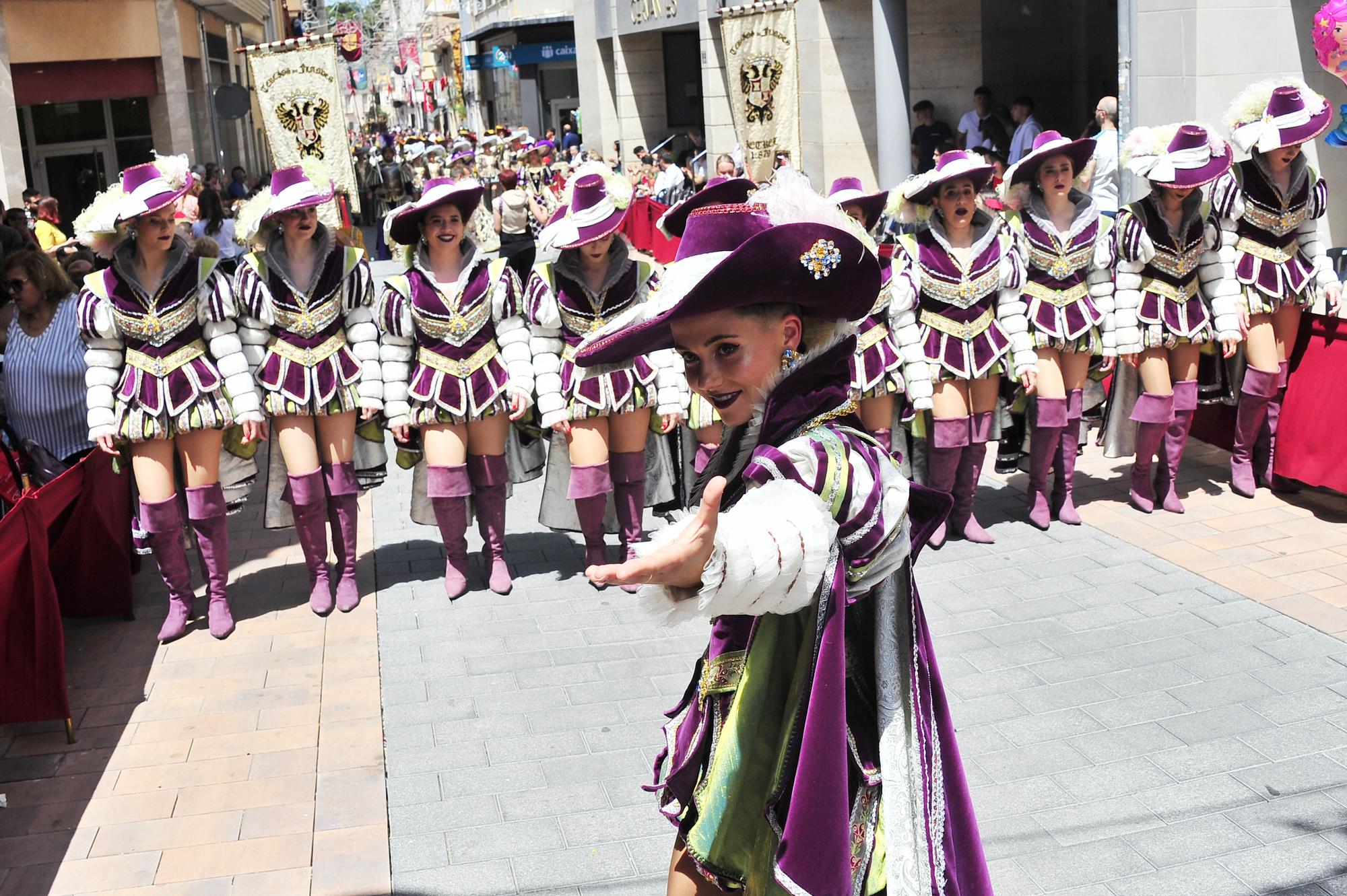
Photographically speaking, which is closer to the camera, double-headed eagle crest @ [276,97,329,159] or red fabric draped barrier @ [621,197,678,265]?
double-headed eagle crest @ [276,97,329,159]

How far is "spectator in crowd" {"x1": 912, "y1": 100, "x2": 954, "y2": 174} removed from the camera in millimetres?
15133

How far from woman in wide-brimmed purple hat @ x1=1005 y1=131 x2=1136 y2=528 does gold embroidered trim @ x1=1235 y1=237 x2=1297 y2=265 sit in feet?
2.35

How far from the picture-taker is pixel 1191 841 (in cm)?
396

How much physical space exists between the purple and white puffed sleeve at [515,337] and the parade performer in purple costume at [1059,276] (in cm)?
240

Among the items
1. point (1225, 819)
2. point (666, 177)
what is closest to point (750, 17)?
point (666, 177)

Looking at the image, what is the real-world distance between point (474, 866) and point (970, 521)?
12.0 feet

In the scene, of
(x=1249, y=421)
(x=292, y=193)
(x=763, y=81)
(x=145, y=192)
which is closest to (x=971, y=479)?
(x=1249, y=421)

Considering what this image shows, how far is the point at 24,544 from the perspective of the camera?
16.3 feet

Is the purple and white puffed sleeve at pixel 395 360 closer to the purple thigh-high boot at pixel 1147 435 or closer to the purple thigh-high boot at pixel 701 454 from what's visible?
the purple thigh-high boot at pixel 701 454

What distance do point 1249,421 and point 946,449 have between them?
1.79m

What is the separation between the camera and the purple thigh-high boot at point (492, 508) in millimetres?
6430

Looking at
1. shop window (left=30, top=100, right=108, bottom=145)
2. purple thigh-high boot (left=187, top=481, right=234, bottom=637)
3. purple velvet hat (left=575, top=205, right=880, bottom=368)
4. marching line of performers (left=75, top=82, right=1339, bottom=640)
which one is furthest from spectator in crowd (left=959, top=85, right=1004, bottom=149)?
shop window (left=30, top=100, right=108, bottom=145)

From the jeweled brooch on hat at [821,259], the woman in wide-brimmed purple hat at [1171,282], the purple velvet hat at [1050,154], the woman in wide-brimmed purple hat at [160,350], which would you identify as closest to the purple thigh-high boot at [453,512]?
the woman in wide-brimmed purple hat at [160,350]

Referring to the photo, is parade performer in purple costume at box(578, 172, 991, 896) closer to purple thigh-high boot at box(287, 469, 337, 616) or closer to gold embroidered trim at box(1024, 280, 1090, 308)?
purple thigh-high boot at box(287, 469, 337, 616)
